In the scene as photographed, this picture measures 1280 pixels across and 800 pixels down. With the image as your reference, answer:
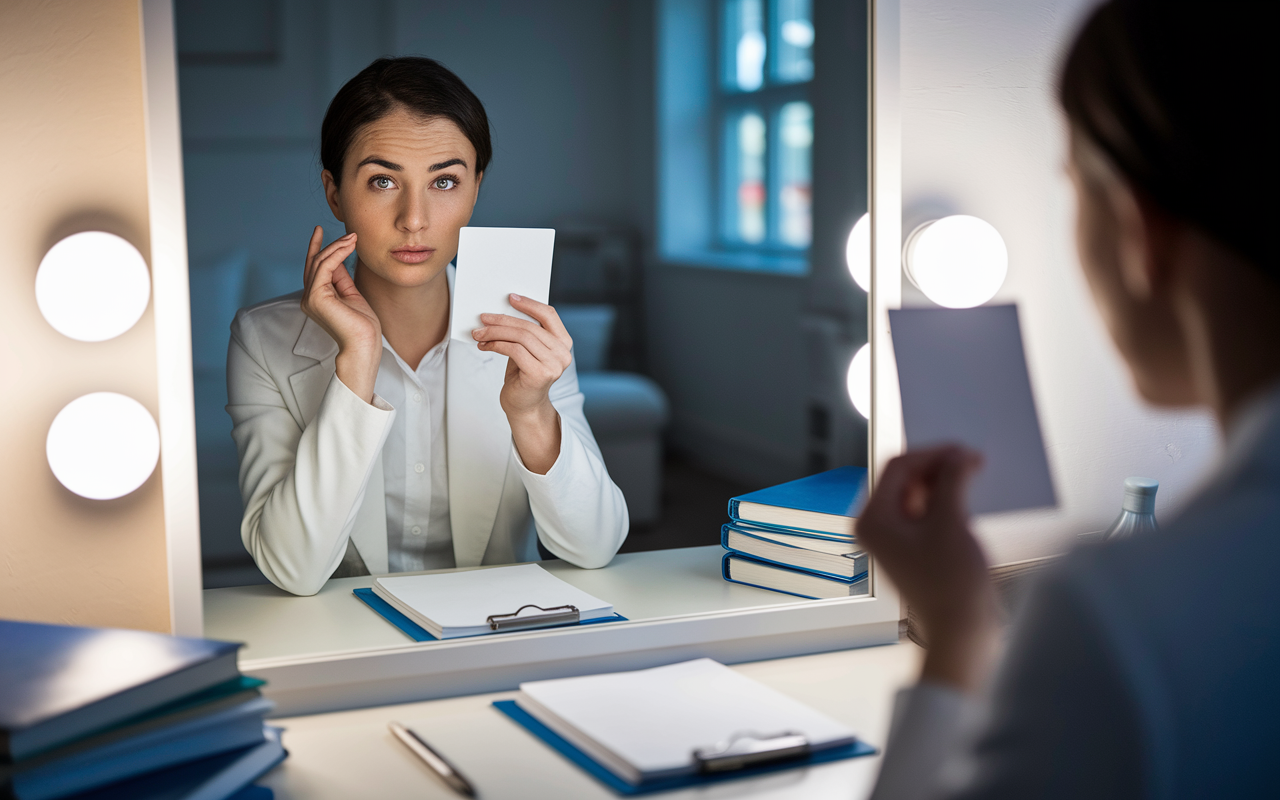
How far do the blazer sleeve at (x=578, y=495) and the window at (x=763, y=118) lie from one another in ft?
0.84

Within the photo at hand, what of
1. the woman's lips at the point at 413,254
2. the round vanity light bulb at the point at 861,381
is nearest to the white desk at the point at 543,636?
the round vanity light bulb at the point at 861,381

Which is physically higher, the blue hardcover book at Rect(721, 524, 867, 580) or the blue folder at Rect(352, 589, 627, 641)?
the blue hardcover book at Rect(721, 524, 867, 580)

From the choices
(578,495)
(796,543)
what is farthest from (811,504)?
(578,495)

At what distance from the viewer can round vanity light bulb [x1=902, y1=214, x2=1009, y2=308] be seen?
1.18m

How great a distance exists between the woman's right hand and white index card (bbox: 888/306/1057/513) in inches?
21.1

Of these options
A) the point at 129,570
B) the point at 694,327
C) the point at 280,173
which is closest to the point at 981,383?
the point at 694,327

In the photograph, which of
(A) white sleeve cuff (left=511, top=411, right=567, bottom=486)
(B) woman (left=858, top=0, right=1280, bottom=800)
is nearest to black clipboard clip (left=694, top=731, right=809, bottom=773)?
(B) woman (left=858, top=0, right=1280, bottom=800)

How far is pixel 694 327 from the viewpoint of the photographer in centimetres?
110

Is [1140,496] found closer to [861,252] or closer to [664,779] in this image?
[861,252]

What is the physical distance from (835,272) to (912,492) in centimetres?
59

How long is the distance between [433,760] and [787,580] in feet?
1.58

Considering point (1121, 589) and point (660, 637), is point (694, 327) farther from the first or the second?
point (1121, 589)

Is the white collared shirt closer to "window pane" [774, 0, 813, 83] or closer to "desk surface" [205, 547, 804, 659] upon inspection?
"desk surface" [205, 547, 804, 659]

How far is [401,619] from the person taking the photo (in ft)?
3.34
